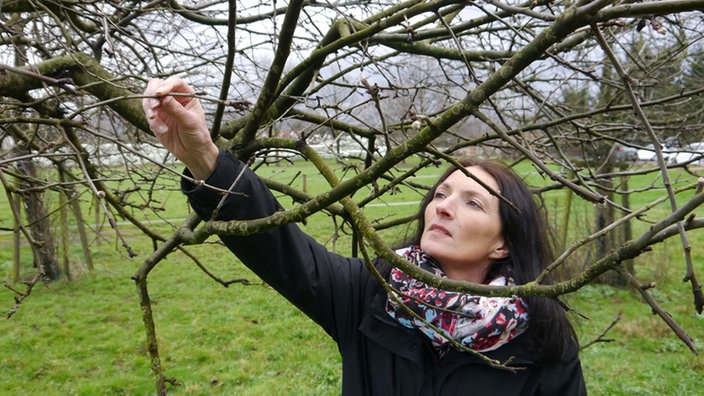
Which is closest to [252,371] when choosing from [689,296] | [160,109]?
[160,109]

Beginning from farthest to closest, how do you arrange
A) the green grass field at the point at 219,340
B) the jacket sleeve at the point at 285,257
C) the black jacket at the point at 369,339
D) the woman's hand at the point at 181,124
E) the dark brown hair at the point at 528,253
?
the green grass field at the point at 219,340, the dark brown hair at the point at 528,253, the black jacket at the point at 369,339, the jacket sleeve at the point at 285,257, the woman's hand at the point at 181,124

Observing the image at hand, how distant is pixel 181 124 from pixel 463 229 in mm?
992

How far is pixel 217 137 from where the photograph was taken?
1943 millimetres

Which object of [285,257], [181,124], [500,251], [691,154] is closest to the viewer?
[181,124]

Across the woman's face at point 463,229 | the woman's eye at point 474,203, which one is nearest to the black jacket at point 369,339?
the woman's face at point 463,229

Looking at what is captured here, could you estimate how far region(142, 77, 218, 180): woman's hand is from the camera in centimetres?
135

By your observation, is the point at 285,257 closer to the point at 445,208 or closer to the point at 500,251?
the point at 445,208

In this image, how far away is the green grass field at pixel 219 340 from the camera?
5570mm

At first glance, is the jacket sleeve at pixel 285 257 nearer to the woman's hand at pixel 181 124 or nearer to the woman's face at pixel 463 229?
the woman's hand at pixel 181 124

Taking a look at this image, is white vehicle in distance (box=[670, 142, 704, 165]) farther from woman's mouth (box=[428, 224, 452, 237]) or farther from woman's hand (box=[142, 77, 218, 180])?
woman's hand (box=[142, 77, 218, 180])

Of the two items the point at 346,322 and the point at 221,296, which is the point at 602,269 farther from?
the point at 221,296

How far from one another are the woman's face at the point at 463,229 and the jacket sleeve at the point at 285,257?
0.31 m

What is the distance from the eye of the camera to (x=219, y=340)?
6742 millimetres

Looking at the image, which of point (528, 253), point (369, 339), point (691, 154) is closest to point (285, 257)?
point (369, 339)
